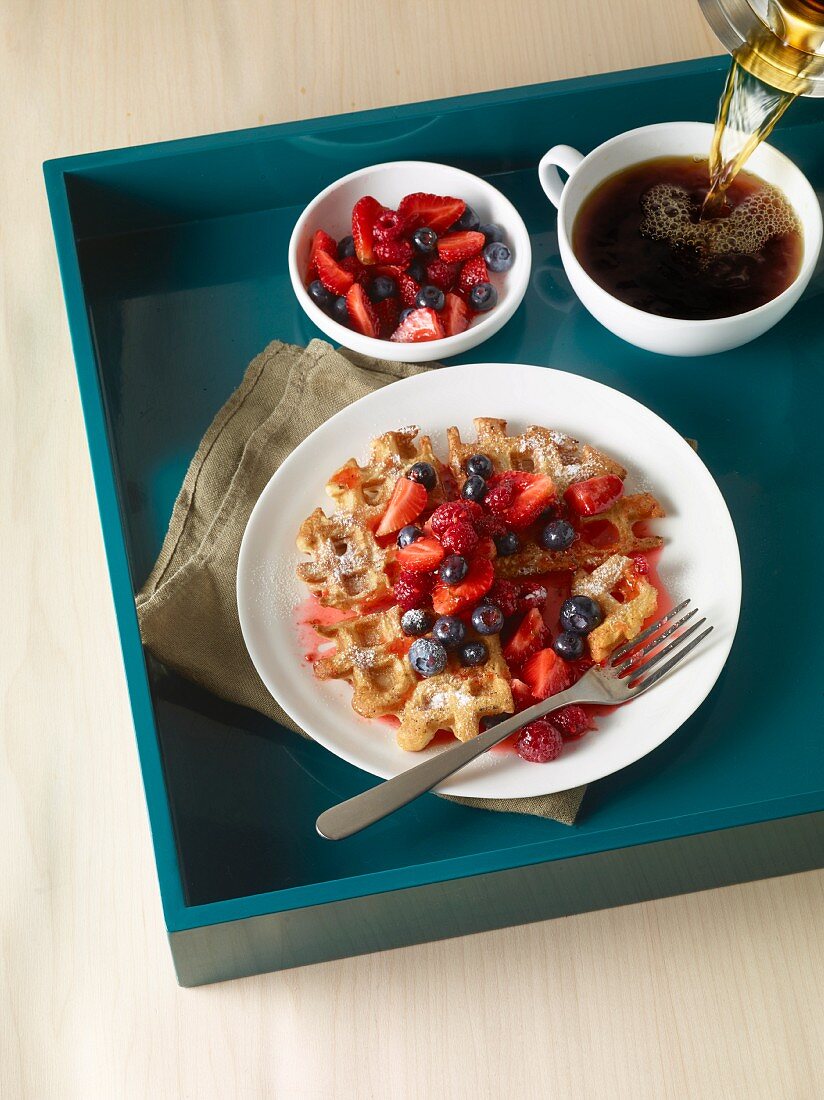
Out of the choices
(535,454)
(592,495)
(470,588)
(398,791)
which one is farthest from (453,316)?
(398,791)

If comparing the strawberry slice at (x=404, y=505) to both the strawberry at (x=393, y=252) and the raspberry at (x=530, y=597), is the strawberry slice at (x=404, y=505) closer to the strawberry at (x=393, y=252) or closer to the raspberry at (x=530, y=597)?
the raspberry at (x=530, y=597)

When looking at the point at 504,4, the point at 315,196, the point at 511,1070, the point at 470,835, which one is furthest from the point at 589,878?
the point at 504,4

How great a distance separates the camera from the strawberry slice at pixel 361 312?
1.84 metres

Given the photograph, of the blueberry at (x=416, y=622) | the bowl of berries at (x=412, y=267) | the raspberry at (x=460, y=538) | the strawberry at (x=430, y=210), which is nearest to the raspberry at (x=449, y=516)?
the raspberry at (x=460, y=538)

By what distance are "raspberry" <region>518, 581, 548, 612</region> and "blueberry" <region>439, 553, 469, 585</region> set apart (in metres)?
0.12

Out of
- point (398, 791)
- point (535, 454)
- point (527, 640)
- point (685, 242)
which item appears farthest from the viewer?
point (685, 242)

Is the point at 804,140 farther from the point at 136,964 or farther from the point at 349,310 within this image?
the point at 136,964

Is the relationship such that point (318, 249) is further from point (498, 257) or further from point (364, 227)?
point (498, 257)

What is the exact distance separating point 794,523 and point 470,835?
2.21ft

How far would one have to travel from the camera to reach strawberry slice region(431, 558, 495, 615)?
157 centimetres

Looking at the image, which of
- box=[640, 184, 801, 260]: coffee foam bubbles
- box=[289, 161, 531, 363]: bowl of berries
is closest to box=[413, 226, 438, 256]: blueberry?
box=[289, 161, 531, 363]: bowl of berries

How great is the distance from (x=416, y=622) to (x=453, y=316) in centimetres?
53

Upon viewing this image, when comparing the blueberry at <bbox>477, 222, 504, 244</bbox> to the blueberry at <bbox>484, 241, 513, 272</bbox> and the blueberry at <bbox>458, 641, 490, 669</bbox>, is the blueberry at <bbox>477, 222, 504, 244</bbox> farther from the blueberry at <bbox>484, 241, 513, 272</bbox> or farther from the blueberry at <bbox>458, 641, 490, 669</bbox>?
the blueberry at <bbox>458, 641, 490, 669</bbox>

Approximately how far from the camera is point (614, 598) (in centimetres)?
165
